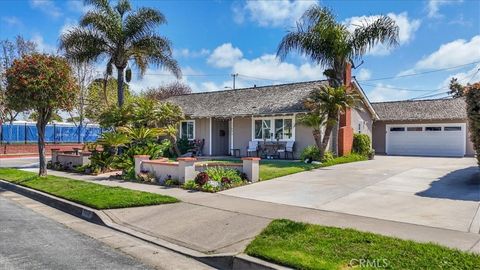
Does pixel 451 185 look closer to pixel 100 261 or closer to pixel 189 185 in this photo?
pixel 189 185

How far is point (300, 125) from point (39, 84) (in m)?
12.7

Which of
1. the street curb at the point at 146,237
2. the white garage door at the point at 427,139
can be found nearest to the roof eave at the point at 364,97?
the white garage door at the point at 427,139

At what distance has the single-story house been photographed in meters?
21.5

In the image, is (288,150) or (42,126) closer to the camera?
(42,126)

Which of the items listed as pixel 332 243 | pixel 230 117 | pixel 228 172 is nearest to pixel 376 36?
pixel 230 117

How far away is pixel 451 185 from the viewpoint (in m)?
11.6

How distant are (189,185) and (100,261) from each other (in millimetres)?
6062

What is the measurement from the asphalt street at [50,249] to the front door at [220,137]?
16682 mm

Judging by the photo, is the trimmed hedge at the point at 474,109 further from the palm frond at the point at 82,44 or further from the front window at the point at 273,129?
the palm frond at the point at 82,44

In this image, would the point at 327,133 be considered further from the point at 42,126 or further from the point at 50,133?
the point at 50,133

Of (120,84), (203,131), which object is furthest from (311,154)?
(120,84)

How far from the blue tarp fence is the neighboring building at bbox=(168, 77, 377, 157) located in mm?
11628

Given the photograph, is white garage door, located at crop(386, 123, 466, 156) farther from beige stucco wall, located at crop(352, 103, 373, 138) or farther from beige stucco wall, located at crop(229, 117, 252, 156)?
beige stucco wall, located at crop(229, 117, 252, 156)

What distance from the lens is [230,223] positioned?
7434 millimetres
